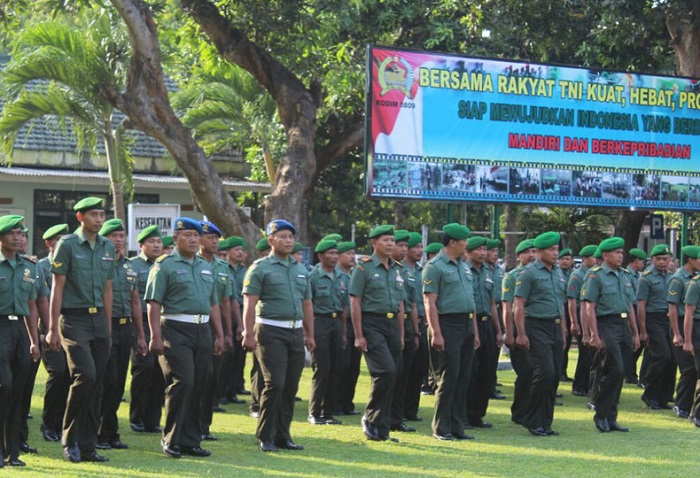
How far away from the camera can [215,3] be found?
18594 mm

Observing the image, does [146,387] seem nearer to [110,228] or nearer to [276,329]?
[110,228]

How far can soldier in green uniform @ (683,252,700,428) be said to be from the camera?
1277 cm

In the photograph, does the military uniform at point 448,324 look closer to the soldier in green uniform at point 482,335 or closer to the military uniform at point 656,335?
the soldier in green uniform at point 482,335

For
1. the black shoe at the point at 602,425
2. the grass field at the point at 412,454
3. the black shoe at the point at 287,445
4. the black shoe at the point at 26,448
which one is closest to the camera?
the grass field at the point at 412,454

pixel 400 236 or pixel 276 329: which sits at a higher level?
pixel 400 236

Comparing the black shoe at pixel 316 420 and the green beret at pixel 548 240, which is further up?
the green beret at pixel 548 240

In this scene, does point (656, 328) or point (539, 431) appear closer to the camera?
point (539, 431)

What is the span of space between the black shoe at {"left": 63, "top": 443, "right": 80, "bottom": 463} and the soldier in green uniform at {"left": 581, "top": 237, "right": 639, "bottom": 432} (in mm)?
5122

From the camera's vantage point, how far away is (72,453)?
9492 millimetres

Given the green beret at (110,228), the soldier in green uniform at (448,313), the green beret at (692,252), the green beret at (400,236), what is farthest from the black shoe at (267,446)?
the green beret at (692,252)

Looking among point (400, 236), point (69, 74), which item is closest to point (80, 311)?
point (400, 236)

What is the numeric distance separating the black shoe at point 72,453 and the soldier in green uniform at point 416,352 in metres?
4.31

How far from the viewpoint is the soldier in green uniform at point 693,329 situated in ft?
41.9

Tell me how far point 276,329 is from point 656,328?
593 cm
